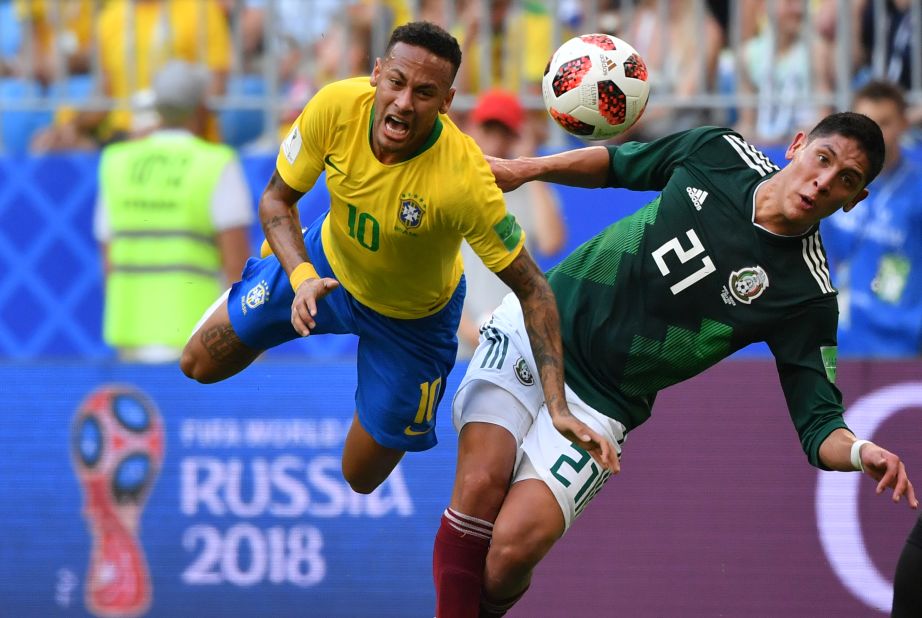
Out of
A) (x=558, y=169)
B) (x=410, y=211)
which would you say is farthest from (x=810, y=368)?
(x=410, y=211)

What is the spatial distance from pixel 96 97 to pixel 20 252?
45.7 inches

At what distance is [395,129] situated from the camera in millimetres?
5562

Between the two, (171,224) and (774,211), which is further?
(171,224)

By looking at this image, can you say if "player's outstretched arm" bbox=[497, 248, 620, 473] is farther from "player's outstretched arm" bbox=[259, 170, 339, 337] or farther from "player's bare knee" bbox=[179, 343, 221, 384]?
"player's bare knee" bbox=[179, 343, 221, 384]

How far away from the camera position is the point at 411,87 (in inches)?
217

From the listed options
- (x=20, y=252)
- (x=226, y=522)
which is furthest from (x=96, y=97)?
(x=226, y=522)

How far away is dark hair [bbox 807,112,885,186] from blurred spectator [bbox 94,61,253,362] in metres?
3.86

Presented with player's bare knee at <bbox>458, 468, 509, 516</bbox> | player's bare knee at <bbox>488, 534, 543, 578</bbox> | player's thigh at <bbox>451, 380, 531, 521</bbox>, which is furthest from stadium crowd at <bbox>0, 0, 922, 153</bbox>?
player's bare knee at <bbox>488, 534, 543, 578</bbox>

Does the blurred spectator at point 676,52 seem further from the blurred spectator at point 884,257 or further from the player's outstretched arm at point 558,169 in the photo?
the player's outstretched arm at point 558,169

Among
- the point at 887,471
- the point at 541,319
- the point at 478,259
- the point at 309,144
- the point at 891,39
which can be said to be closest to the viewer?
the point at 887,471

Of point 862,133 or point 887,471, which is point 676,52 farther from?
point 887,471

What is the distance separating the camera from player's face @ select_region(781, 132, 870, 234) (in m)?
5.52

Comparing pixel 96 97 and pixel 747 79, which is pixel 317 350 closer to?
pixel 96 97

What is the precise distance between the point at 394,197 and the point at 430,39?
0.62m
